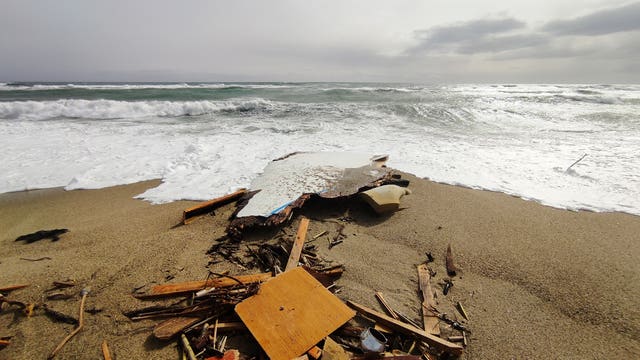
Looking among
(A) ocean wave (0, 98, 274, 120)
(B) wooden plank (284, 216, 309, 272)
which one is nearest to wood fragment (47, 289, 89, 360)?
(B) wooden plank (284, 216, 309, 272)

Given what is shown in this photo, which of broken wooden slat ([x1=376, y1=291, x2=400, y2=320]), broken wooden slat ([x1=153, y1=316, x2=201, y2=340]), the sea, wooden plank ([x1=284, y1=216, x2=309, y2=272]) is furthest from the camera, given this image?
the sea

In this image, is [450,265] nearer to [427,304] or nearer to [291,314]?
[427,304]

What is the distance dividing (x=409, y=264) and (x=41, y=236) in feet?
14.8

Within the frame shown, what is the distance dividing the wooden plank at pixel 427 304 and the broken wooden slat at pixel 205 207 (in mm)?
2865

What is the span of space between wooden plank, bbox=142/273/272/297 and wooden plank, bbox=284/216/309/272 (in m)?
0.28

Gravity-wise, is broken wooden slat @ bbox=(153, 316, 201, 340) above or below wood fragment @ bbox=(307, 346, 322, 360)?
below

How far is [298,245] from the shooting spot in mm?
3139

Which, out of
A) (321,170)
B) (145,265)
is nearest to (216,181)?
(321,170)

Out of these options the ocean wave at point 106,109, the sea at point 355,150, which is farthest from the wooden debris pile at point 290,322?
the ocean wave at point 106,109

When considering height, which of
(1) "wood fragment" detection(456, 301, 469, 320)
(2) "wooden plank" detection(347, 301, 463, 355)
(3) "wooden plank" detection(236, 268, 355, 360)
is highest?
(3) "wooden plank" detection(236, 268, 355, 360)

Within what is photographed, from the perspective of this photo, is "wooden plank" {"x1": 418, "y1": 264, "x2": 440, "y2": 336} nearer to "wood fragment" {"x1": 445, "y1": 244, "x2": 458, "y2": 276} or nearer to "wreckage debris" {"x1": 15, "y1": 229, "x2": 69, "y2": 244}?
"wood fragment" {"x1": 445, "y1": 244, "x2": 458, "y2": 276}

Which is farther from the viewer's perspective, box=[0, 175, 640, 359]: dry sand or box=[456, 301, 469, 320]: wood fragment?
box=[456, 301, 469, 320]: wood fragment

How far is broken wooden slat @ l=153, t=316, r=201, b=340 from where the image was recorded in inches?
83.3

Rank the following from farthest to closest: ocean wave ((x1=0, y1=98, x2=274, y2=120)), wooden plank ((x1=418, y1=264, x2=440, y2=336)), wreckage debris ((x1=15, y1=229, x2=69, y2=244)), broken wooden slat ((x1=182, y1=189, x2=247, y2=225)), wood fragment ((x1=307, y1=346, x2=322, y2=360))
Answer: ocean wave ((x1=0, y1=98, x2=274, y2=120)) < broken wooden slat ((x1=182, y1=189, x2=247, y2=225)) < wreckage debris ((x1=15, y1=229, x2=69, y2=244)) < wooden plank ((x1=418, y1=264, x2=440, y2=336)) < wood fragment ((x1=307, y1=346, x2=322, y2=360))
